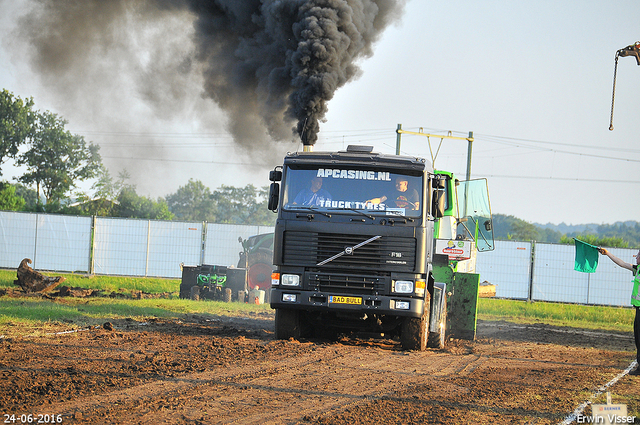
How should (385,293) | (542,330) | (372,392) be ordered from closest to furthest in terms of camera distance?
(372,392) < (385,293) < (542,330)

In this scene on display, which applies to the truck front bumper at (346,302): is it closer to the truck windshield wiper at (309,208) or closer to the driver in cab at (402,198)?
the truck windshield wiper at (309,208)

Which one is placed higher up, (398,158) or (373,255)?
(398,158)

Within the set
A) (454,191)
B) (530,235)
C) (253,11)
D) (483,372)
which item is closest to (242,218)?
(530,235)

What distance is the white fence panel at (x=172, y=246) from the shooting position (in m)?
24.7

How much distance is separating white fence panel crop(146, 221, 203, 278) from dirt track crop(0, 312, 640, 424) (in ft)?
43.5

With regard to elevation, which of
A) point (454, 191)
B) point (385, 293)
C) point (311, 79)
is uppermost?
point (311, 79)

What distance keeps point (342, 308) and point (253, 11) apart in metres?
11.9

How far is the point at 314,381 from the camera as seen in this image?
714 centimetres

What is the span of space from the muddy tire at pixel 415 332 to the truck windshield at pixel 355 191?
5.34 ft

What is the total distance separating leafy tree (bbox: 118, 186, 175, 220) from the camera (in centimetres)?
5093

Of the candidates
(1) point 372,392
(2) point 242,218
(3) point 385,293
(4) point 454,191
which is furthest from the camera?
(2) point 242,218

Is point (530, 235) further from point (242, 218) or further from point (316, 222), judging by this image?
point (316, 222)

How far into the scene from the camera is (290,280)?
9.96m

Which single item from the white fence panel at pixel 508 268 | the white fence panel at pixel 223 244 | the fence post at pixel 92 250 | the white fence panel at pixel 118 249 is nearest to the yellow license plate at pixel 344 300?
the white fence panel at pixel 223 244
